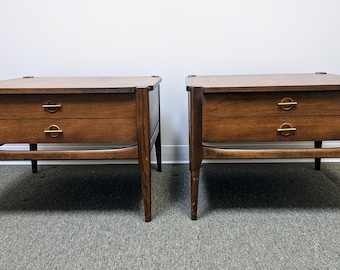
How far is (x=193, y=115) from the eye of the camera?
40.3 inches

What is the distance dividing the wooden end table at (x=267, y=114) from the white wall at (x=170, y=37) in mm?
590

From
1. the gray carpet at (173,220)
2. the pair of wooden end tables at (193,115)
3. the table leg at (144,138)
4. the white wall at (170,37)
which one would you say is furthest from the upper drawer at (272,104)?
the white wall at (170,37)

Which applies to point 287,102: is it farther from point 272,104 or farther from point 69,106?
point 69,106

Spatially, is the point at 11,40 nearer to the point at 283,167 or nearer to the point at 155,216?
the point at 155,216

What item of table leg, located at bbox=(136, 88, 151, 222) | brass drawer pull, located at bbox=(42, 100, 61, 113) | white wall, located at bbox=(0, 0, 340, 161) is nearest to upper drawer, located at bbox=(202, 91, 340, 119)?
table leg, located at bbox=(136, 88, 151, 222)

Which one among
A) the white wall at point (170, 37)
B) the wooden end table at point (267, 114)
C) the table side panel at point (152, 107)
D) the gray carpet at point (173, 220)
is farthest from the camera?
the white wall at point (170, 37)

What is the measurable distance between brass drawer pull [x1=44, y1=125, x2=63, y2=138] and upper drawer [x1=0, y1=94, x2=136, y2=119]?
0.04 meters

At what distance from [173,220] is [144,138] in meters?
0.31

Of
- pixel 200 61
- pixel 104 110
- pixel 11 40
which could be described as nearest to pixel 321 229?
pixel 104 110

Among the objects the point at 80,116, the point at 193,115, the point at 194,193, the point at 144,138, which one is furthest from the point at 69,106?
the point at 194,193

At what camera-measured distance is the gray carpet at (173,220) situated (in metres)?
0.89

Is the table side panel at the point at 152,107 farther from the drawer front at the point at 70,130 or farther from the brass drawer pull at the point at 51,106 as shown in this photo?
the brass drawer pull at the point at 51,106

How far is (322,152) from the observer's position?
3.48 ft

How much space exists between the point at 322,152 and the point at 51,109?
91 centimetres
